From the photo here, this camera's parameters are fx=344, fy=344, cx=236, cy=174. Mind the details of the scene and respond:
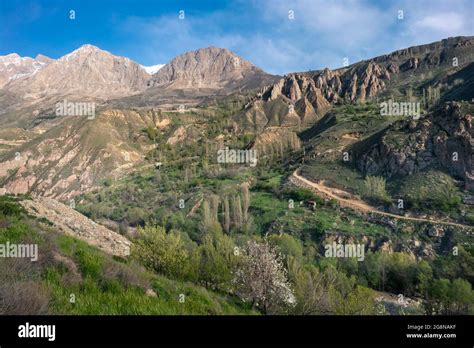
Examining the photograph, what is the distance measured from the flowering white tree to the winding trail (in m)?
37.9

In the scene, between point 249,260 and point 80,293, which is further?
point 249,260

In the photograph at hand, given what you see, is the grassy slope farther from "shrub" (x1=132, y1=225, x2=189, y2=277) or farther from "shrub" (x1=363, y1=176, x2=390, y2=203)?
"shrub" (x1=363, y1=176, x2=390, y2=203)

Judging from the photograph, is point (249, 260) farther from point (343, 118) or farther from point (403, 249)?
point (343, 118)

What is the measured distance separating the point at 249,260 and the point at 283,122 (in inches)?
5391

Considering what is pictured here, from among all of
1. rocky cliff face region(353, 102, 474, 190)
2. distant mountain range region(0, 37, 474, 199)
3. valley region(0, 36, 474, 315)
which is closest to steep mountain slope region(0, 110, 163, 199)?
distant mountain range region(0, 37, 474, 199)

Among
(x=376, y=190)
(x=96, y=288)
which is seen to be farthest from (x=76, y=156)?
(x=96, y=288)

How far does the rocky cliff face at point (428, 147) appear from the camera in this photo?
55.0 metres

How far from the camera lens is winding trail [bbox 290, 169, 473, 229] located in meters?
47.1

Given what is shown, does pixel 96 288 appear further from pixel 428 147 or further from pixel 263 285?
pixel 428 147

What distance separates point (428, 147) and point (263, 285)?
56.4m

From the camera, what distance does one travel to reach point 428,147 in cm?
5994

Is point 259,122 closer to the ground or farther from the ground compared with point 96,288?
farther from the ground
